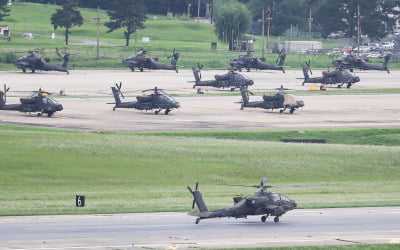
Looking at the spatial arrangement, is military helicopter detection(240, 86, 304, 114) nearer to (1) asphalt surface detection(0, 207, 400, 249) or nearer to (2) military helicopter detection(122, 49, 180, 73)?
(1) asphalt surface detection(0, 207, 400, 249)

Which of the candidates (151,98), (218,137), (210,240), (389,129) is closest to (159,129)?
(218,137)

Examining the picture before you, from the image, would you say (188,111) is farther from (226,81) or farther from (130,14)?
(130,14)

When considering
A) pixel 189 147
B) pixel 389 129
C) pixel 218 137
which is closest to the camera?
pixel 189 147

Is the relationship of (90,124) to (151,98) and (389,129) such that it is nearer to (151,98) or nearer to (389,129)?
(151,98)

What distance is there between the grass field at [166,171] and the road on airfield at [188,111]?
44.4ft

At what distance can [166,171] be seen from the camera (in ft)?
170

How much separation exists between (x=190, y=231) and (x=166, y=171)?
1699 cm

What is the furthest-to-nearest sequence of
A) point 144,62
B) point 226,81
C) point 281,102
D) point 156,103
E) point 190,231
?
point 144,62
point 226,81
point 281,102
point 156,103
point 190,231

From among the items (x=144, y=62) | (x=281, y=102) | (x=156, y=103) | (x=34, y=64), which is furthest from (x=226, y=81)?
(x=34, y=64)

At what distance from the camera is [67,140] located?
59.6 meters

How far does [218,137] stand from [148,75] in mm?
68461

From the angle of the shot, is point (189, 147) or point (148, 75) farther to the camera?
point (148, 75)

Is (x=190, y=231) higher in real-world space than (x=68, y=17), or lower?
lower

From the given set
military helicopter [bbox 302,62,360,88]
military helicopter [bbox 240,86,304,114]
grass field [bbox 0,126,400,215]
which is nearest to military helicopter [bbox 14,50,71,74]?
military helicopter [bbox 302,62,360,88]
